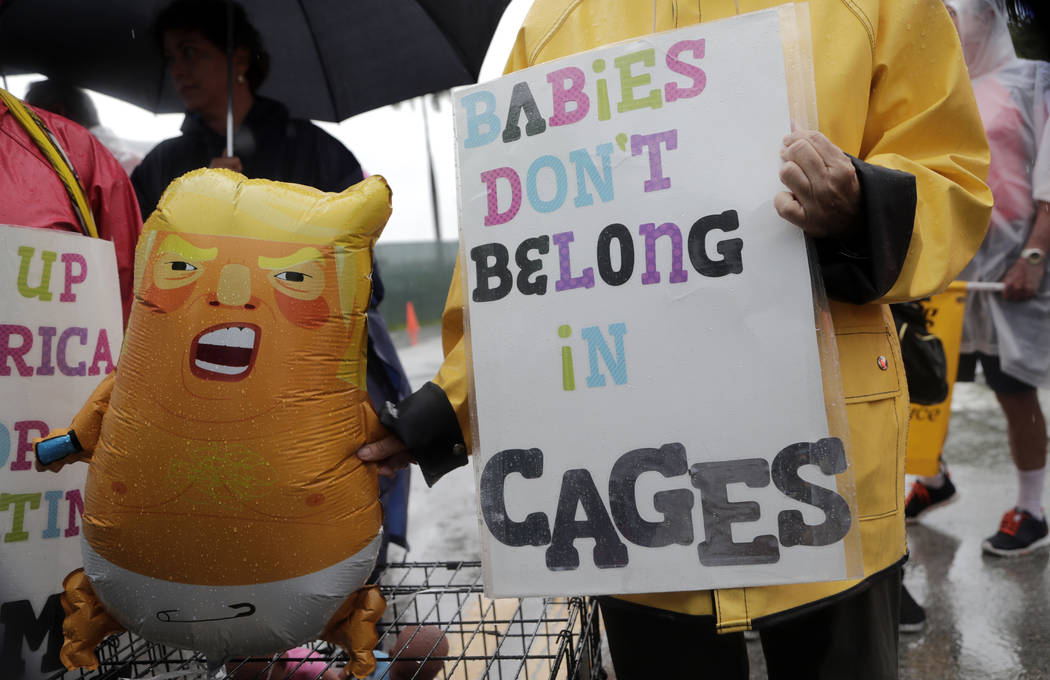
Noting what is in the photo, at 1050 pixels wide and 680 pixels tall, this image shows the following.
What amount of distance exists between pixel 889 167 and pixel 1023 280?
8.42 feet

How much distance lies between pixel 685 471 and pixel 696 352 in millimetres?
161

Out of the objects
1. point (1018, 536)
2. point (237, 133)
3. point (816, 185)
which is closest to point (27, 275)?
point (237, 133)

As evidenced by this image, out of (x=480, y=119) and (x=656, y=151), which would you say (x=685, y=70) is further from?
(x=480, y=119)

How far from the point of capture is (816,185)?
969 millimetres

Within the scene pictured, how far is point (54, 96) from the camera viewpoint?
8.98 feet

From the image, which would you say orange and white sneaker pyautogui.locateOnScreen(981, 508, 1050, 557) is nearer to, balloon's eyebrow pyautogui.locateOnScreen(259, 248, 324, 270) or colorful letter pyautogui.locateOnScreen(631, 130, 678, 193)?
colorful letter pyautogui.locateOnScreen(631, 130, 678, 193)

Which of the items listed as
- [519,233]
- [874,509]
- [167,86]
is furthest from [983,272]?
[167,86]

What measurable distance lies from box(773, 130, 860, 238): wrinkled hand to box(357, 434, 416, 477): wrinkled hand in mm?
682

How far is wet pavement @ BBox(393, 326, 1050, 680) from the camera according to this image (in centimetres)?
240

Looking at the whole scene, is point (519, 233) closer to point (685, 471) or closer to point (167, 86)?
point (685, 471)

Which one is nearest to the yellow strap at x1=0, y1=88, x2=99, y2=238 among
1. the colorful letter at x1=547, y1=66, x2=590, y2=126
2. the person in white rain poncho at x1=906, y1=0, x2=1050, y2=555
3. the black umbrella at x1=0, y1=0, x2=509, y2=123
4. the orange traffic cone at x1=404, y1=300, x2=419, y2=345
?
the black umbrella at x1=0, y1=0, x2=509, y2=123

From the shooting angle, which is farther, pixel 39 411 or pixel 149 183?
pixel 149 183

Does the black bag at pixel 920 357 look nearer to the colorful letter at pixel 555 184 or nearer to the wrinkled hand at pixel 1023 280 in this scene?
the wrinkled hand at pixel 1023 280

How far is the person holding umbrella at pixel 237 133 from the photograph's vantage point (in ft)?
7.00
